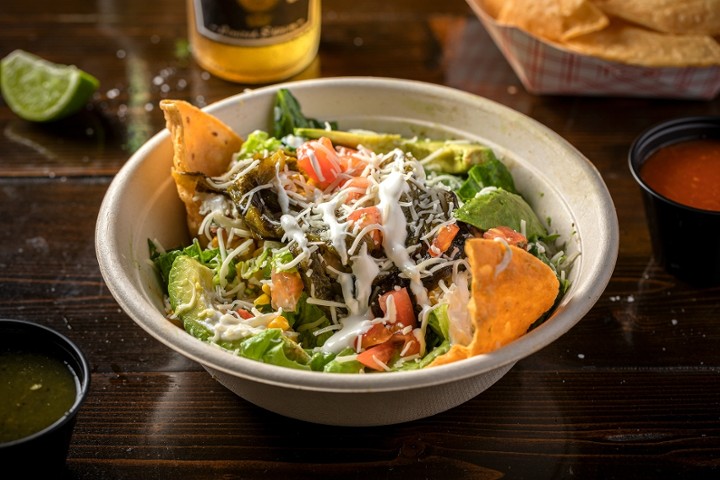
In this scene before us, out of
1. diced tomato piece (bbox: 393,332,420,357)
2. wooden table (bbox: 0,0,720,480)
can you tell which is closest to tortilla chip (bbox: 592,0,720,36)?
wooden table (bbox: 0,0,720,480)

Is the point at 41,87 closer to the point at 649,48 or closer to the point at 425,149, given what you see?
the point at 425,149

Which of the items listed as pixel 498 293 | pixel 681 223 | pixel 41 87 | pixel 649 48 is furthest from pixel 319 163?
pixel 41 87

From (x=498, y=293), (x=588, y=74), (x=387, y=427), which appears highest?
(x=498, y=293)

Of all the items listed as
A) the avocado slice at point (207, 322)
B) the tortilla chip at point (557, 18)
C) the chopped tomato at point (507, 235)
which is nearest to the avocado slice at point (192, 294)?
the avocado slice at point (207, 322)

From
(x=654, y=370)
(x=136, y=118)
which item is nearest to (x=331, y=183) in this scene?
(x=654, y=370)

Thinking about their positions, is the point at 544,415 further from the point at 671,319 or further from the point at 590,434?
the point at 671,319

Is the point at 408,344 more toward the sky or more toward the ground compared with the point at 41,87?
more toward the sky
